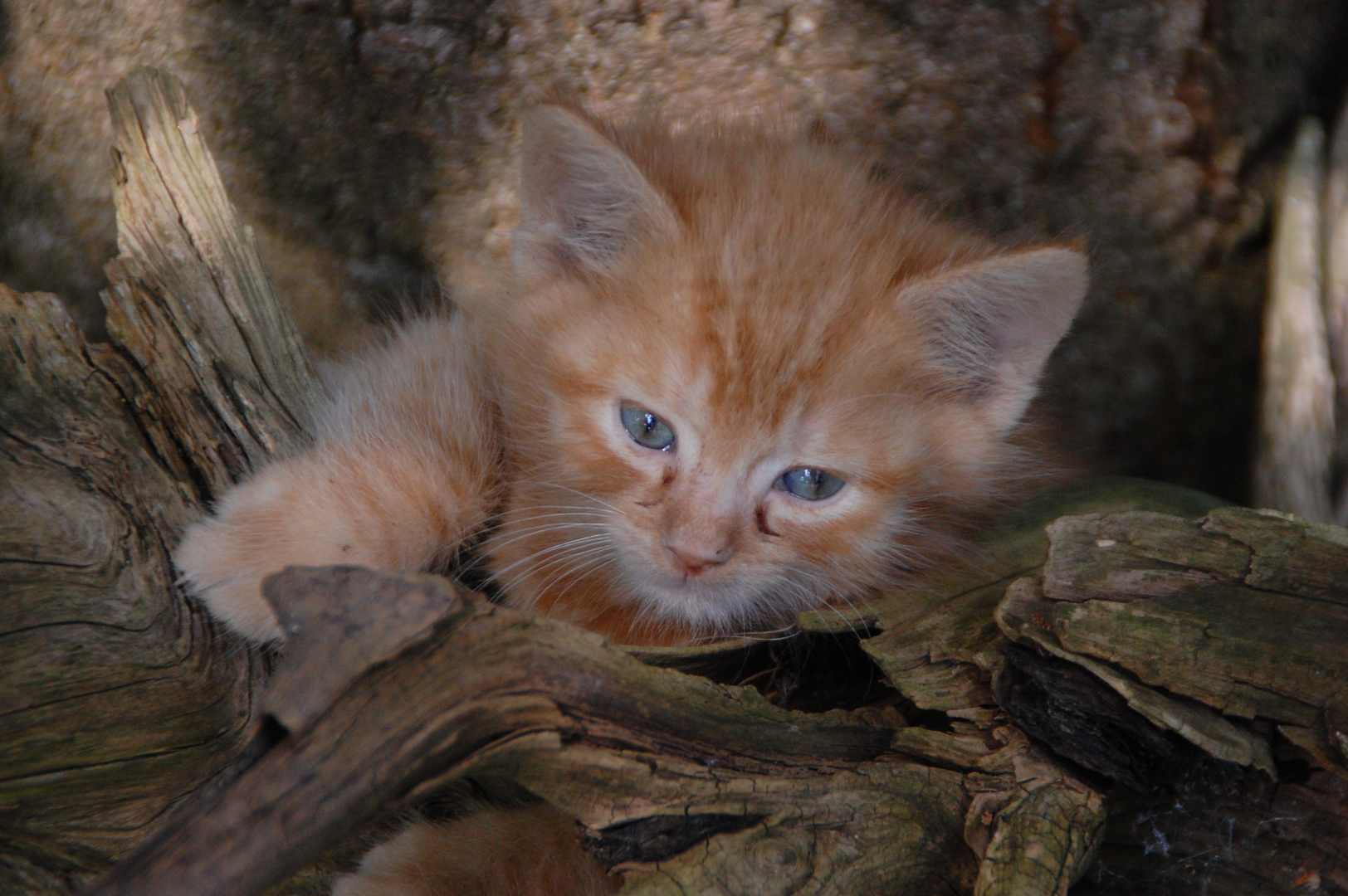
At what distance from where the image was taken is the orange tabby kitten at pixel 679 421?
59.3 inches

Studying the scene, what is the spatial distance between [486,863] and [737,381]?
2.63ft

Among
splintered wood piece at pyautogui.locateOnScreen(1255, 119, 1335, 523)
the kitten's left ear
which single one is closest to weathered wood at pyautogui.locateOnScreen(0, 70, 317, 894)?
the kitten's left ear

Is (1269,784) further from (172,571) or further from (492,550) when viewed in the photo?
(172,571)

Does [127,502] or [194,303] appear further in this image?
[194,303]

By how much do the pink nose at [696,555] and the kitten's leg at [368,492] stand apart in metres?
0.41

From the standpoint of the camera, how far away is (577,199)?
1.74 metres

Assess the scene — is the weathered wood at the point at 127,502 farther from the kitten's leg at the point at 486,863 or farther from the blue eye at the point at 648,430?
the blue eye at the point at 648,430

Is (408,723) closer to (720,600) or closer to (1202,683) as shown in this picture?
(720,600)

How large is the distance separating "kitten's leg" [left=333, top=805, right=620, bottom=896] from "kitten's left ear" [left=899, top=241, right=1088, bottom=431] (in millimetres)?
967

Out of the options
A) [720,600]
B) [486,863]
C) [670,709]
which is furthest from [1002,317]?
[486,863]

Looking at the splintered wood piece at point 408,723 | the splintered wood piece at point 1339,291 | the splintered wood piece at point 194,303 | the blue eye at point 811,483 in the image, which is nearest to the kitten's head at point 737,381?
the blue eye at point 811,483

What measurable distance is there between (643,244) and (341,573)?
2.79ft

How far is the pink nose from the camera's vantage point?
1.47 metres

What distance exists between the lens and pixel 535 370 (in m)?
1.73
